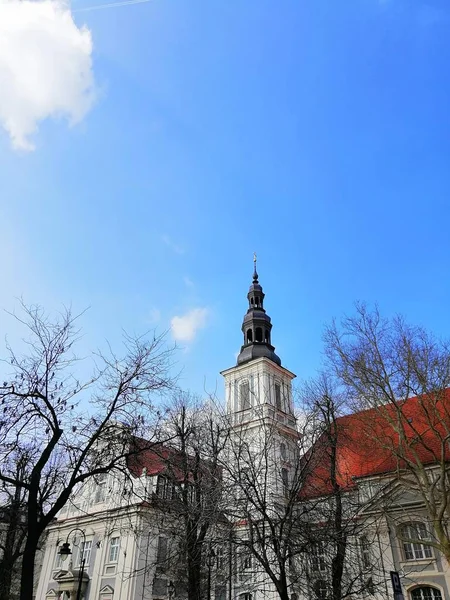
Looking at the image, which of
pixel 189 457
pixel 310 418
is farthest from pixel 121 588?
pixel 310 418

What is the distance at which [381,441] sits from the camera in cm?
2173

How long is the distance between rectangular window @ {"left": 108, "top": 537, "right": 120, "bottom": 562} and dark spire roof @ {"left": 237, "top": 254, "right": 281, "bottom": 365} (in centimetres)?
1670

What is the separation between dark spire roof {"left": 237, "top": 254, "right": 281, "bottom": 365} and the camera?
4203cm

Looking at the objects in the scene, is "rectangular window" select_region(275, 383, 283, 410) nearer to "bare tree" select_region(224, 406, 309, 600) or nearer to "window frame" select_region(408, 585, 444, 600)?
"window frame" select_region(408, 585, 444, 600)

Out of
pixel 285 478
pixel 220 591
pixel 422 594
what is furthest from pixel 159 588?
pixel 285 478

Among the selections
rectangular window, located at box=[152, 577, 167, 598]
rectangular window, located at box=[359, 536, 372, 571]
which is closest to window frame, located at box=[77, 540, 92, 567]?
rectangular window, located at box=[152, 577, 167, 598]

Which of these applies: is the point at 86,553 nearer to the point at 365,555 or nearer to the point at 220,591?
the point at 220,591

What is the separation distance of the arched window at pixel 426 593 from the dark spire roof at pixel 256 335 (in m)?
21.0

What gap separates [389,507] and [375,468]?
2984mm

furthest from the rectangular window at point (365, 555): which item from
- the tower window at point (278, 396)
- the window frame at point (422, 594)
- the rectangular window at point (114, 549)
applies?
the tower window at point (278, 396)

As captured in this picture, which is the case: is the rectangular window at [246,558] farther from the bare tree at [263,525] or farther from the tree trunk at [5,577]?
the tree trunk at [5,577]

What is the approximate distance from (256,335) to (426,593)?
24456 millimetres

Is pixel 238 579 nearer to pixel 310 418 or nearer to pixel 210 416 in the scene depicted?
pixel 310 418

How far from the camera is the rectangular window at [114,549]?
1288 inches
